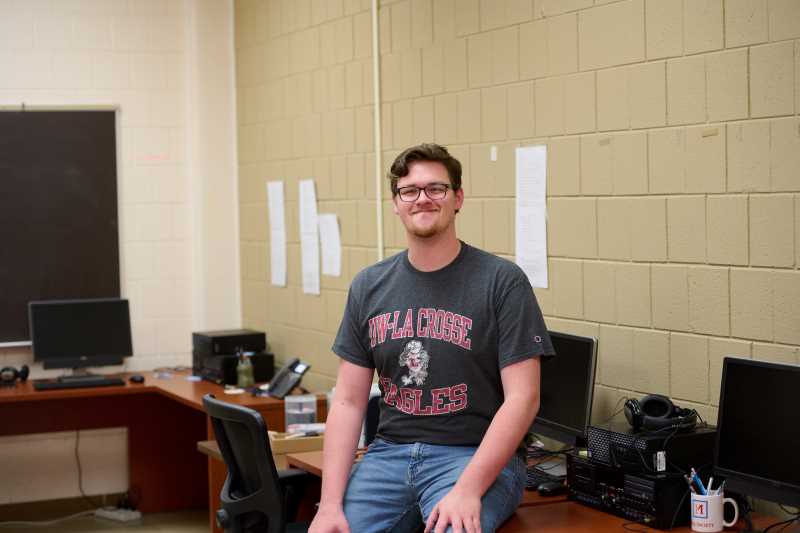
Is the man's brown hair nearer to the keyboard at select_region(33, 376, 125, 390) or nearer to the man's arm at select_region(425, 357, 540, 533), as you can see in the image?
the man's arm at select_region(425, 357, 540, 533)

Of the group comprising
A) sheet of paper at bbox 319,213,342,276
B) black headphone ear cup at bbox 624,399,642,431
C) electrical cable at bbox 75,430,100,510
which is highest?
sheet of paper at bbox 319,213,342,276

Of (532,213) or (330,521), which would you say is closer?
(330,521)

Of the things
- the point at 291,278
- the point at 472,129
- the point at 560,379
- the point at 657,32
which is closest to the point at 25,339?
the point at 291,278

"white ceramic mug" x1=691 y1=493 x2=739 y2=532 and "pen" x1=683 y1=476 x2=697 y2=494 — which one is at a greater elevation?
"pen" x1=683 y1=476 x2=697 y2=494

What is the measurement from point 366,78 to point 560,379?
2.04 metres

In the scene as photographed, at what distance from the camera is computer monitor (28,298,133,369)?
5719mm

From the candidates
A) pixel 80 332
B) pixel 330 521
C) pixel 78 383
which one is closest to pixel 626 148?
pixel 330 521

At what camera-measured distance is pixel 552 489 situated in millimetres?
3342

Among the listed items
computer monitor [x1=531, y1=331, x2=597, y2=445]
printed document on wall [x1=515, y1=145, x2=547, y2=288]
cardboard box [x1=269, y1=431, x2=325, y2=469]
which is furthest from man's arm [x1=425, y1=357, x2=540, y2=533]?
cardboard box [x1=269, y1=431, x2=325, y2=469]

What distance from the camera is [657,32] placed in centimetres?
339

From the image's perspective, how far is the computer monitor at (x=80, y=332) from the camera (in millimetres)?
5719

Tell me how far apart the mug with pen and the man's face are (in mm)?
996

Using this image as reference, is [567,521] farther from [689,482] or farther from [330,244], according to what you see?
[330,244]

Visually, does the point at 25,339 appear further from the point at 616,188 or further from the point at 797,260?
the point at 797,260
